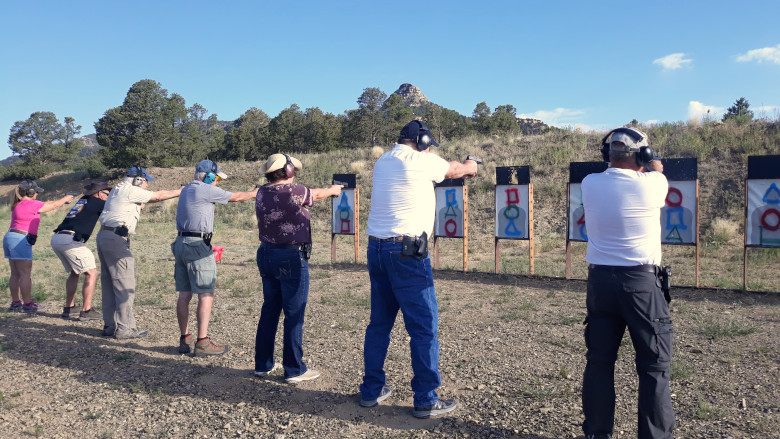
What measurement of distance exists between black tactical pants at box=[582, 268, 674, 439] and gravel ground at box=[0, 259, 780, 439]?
54cm

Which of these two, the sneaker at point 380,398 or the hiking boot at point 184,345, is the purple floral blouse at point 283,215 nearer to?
the sneaker at point 380,398

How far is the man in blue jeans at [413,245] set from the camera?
11.1 feet

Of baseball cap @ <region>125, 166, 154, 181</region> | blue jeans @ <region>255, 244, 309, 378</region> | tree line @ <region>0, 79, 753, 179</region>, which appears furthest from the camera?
tree line @ <region>0, 79, 753, 179</region>

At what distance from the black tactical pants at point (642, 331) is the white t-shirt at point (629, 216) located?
10 cm

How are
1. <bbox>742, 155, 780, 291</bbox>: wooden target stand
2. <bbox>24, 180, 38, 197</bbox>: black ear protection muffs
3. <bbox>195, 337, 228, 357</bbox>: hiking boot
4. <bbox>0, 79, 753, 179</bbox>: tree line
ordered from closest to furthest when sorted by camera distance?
<bbox>195, 337, 228, 357</bbox>: hiking boot, <bbox>24, 180, 38, 197</bbox>: black ear protection muffs, <bbox>742, 155, 780, 291</bbox>: wooden target stand, <bbox>0, 79, 753, 179</bbox>: tree line

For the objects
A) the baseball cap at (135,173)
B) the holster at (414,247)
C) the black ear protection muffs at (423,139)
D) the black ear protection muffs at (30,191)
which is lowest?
the holster at (414,247)

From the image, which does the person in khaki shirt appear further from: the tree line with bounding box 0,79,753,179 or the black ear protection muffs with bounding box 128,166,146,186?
the tree line with bounding box 0,79,753,179

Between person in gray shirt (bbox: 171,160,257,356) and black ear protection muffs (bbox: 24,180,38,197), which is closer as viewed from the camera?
person in gray shirt (bbox: 171,160,257,356)

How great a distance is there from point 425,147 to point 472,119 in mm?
38622

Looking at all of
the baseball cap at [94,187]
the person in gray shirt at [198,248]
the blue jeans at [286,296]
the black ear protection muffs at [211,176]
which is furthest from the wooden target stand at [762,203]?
the baseball cap at [94,187]

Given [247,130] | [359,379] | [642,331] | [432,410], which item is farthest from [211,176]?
[247,130]

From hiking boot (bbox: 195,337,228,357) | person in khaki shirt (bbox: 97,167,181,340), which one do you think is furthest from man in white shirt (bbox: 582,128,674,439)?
person in khaki shirt (bbox: 97,167,181,340)

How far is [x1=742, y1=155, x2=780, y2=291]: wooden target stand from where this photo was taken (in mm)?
7867

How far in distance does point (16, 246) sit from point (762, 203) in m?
10.4
